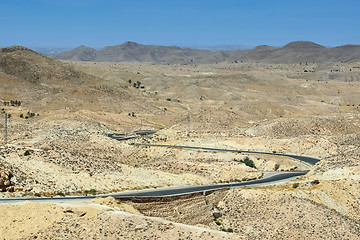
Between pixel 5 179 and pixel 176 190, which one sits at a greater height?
pixel 5 179

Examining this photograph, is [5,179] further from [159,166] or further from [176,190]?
[159,166]

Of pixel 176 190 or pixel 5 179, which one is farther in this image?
pixel 176 190

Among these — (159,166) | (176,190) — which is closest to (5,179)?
(176,190)

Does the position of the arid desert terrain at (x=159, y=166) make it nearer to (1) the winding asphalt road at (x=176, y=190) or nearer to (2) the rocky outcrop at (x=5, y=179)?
(2) the rocky outcrop at (x=5, y=179)

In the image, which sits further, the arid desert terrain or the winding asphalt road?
the winding asphalt road

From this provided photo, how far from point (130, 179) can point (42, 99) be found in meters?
70.1

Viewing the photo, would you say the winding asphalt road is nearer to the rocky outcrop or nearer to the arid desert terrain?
the arid desert terrain

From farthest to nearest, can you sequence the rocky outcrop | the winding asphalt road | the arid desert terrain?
the rocky outcrop, the winding asphalt road, the arid desert terrain

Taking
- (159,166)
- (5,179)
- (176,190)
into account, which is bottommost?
(159,166)

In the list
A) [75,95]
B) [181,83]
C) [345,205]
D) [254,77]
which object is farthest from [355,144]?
[254,77]

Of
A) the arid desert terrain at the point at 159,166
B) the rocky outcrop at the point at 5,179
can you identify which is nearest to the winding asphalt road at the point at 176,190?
the arid desert terrain at the point at 159,166

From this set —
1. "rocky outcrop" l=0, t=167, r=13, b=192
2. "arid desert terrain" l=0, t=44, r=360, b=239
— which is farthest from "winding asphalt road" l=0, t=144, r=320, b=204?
"rocky outcrop" l=0, t=167, r=13, b=192

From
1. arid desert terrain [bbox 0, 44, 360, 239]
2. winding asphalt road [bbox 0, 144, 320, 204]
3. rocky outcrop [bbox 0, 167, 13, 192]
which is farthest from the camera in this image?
rocky outcrop [bbox 0, 167, 13, 192]

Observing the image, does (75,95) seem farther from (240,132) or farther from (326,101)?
(326,101)
